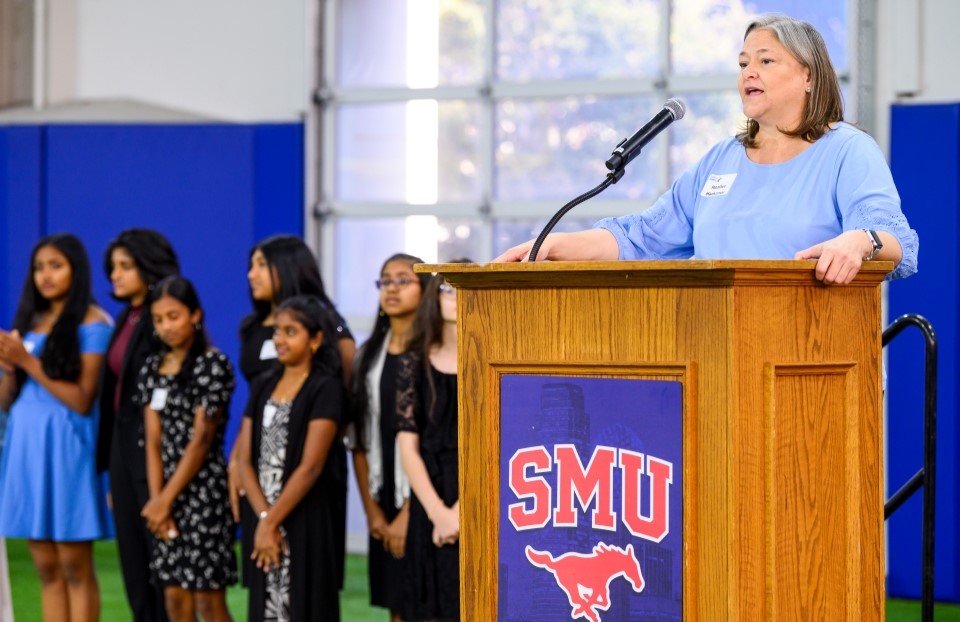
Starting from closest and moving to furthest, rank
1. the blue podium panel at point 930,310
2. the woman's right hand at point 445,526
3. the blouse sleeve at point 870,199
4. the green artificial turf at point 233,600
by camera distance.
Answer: the blouse sleeve at point 870,199
the woman's right hand at point 445,526
the green artificial turf at point 233,600
the blue podium panel at point 930,310

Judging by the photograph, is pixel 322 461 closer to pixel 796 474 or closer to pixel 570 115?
pixel 796 474

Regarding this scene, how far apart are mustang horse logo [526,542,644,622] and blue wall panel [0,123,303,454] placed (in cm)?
553

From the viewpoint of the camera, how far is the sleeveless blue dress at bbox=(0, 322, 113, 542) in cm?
475

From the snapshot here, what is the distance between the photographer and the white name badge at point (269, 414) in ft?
14.3

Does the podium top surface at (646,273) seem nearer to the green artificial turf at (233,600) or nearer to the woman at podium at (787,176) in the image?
the woman at podium at (787,176)

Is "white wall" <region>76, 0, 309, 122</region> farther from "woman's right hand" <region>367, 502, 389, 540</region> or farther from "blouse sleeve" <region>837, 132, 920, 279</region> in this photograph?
"blouse sleeve" <region>837, 132, 920, 279</region>

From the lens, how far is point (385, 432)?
441 centimetres

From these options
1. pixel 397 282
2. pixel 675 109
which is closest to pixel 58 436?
pixel 397 282

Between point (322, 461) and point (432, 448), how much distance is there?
38cm

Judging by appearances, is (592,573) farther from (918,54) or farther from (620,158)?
(918,54)

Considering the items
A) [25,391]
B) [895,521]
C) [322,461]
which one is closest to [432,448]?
[322,461]

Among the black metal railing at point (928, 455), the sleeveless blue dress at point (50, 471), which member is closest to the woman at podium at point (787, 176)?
the black metal railing at point (928, 455)

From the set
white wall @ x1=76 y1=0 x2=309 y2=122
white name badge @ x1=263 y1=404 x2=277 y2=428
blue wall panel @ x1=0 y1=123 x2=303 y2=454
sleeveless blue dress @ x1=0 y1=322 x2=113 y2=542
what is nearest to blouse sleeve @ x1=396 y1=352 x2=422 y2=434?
white name badge @ x1=263 y1=404 x2=277 y2=428

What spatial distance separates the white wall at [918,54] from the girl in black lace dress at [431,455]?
9.47 ft
